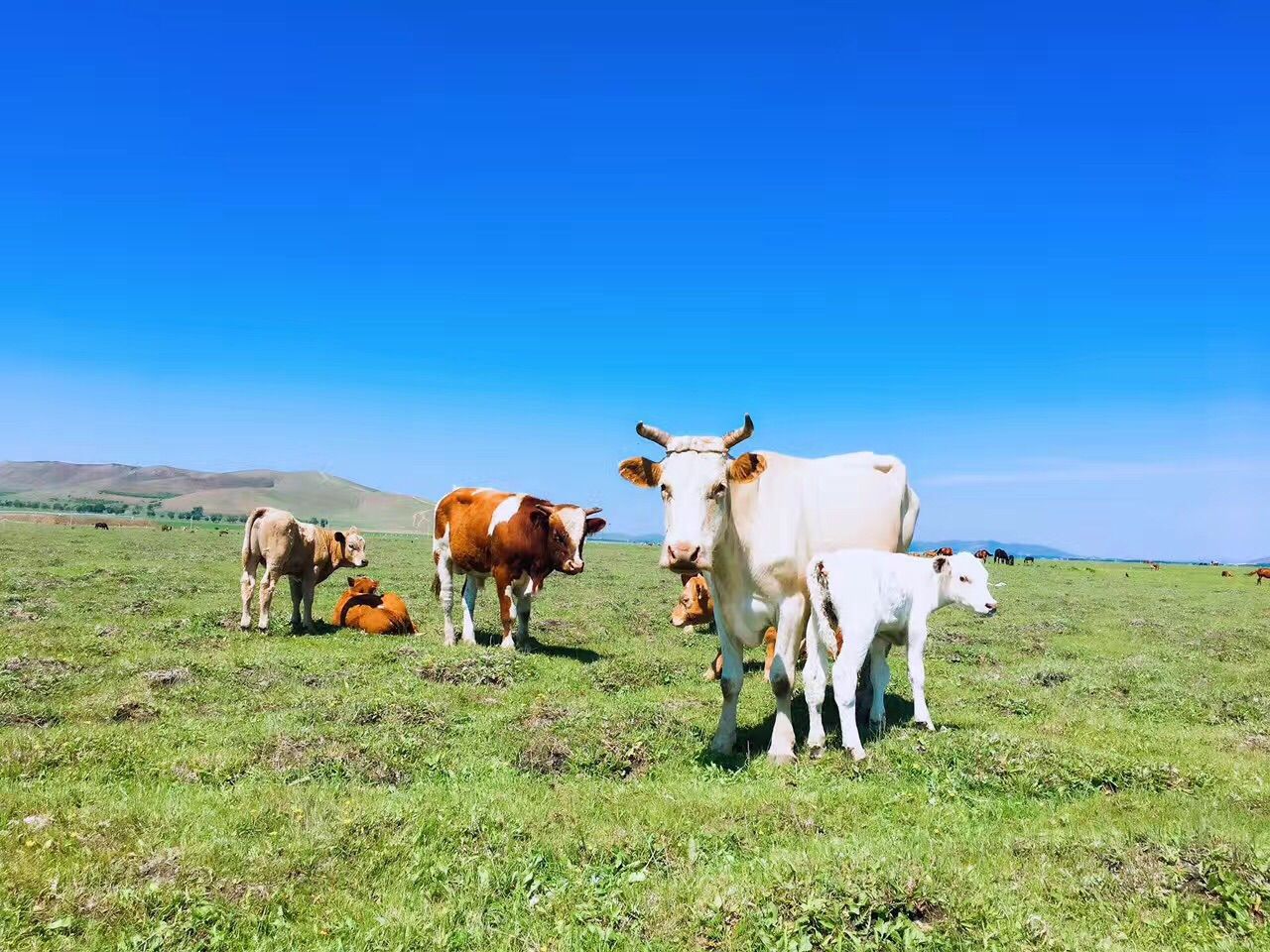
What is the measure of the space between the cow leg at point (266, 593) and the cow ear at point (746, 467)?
1196cm

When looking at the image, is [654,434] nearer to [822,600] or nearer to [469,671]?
[822,600]

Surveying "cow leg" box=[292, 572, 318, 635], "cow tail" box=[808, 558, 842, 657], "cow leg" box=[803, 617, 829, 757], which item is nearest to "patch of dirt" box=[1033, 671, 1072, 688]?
"cow leg" box=[803, 617, 829, 757]

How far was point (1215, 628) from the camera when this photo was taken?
24625 mm

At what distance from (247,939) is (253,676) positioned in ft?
26.2

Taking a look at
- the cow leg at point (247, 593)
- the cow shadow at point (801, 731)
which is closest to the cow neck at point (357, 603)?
the cow leg at point (247, 593)

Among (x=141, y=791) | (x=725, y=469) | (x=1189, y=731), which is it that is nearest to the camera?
(x=141, y=791)

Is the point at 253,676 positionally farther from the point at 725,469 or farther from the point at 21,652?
the point at 725,469

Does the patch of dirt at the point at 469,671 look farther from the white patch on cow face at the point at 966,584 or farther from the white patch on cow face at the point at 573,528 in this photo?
the white patch on cow face at the point at 966,584

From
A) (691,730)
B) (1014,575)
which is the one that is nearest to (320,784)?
(691,730)

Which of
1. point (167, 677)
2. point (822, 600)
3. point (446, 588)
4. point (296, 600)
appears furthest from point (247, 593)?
point (822, 600)

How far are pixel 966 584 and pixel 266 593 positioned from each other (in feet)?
45.2

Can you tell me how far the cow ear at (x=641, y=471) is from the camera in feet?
28.6

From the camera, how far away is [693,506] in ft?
26.5

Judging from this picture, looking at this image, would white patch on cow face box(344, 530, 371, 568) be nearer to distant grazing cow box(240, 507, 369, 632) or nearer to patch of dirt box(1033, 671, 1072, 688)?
distant grazing cow box(240, 507, 369, 632)
